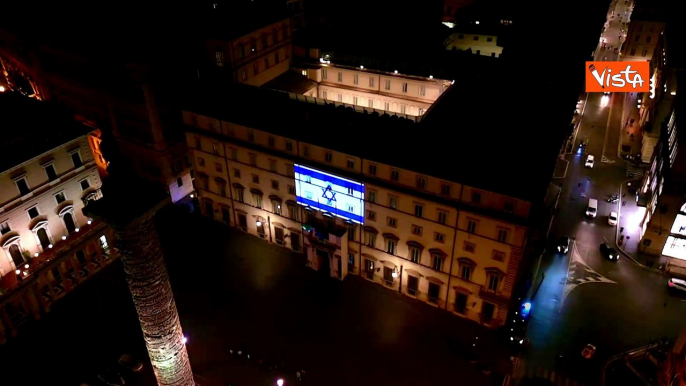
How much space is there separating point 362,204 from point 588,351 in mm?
26355

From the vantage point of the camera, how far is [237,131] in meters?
57.4

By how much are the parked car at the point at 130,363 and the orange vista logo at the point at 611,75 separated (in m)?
55.8

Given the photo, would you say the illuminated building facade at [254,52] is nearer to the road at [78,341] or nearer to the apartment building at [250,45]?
the apartment building at [250,45]

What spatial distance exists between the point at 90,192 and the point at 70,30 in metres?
30.7

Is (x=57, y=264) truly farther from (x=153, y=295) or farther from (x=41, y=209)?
(x=153, y=295)

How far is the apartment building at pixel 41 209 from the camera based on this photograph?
164 ft

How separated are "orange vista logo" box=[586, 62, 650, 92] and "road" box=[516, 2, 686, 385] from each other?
18.5 m

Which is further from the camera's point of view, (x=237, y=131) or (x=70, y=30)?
(x=70, y=30)

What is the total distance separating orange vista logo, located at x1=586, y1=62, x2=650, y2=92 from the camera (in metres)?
55.2

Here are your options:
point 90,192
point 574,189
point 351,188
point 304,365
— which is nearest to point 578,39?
point 574,189

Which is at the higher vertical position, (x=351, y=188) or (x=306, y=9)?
(x=306, y=9)

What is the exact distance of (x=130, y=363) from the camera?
4809 centimetres

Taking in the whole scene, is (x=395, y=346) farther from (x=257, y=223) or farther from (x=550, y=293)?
(x=257, y=223)

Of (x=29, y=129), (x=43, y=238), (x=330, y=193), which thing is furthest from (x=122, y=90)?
(x=330, y=193)
